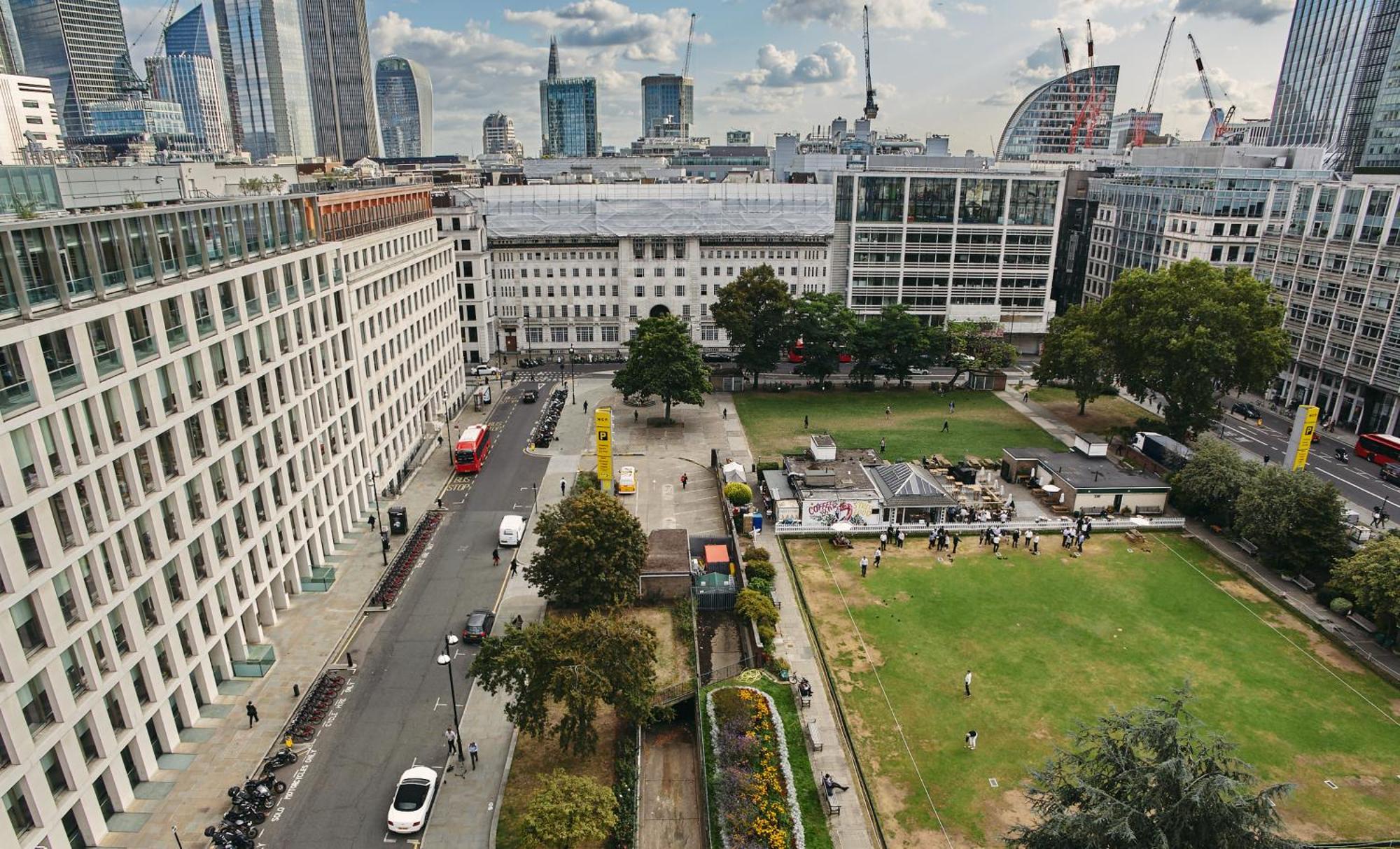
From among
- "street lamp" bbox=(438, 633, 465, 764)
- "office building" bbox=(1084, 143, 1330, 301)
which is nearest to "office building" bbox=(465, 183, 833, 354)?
"office building" bbox=(1084, 143, 1330, 301)

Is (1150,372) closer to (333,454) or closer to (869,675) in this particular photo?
(869,675)

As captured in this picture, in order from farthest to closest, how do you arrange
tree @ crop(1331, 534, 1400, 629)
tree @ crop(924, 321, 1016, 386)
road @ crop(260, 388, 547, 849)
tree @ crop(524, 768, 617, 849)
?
tree @ crop(924, 321, 1016, 386) < tree @ crop(1331, 534, 1400, 629) < road @ crop(260, 388, 547, 849) < tree @ crop(524, 768, 617, 849)

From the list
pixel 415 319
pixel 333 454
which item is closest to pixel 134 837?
pixel 333 454

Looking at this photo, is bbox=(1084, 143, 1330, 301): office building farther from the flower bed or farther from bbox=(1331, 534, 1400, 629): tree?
the flower bed

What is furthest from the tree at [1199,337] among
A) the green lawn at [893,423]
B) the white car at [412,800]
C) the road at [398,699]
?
the white car at [412,800]

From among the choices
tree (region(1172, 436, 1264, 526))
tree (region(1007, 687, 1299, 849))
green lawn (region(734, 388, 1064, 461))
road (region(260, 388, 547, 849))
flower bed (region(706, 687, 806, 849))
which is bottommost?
road (region(260, 388, 547, 849))

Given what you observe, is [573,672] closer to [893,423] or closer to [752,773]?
[752,773]
